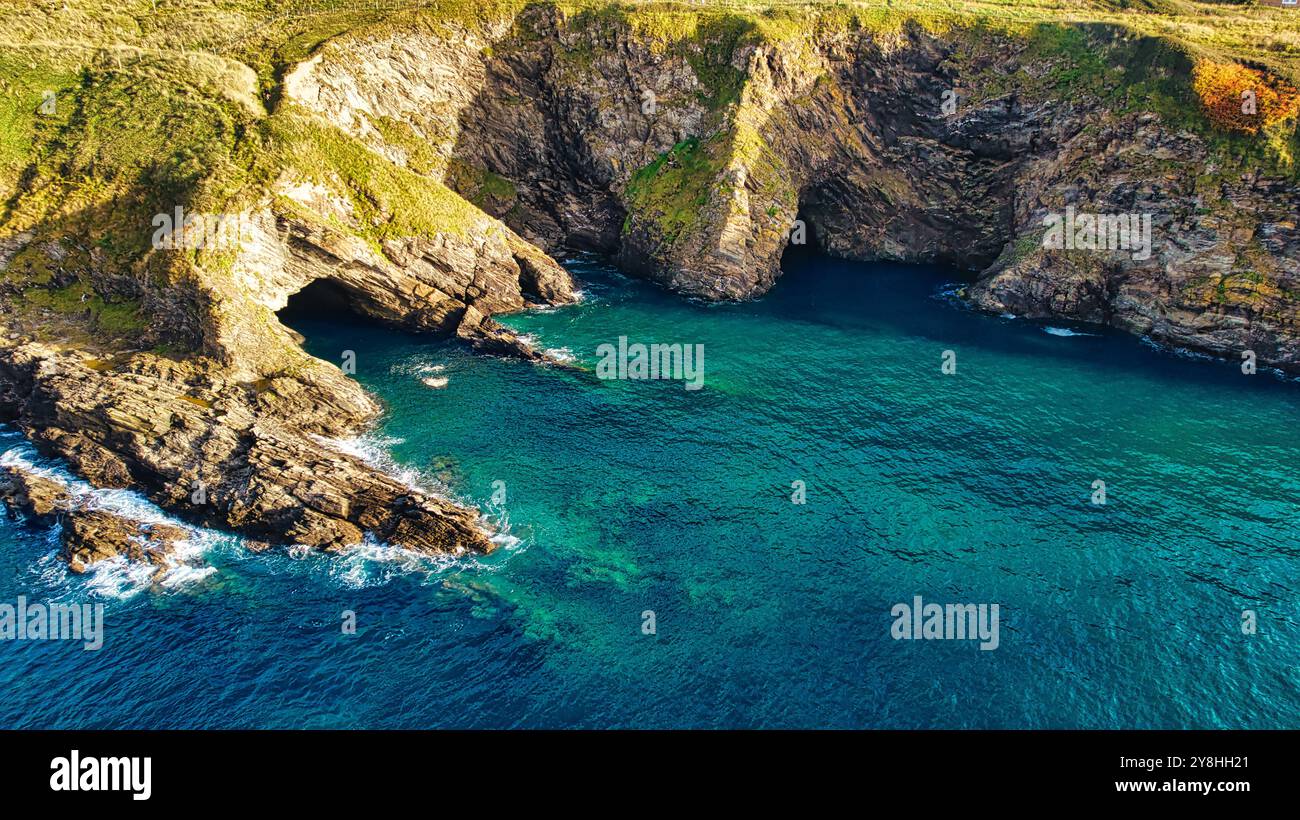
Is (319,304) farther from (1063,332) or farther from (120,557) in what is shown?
(1063,332)

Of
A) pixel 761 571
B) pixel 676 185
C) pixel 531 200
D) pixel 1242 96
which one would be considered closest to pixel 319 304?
pixel 531 200

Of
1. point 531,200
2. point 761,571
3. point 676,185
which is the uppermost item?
point 676,185

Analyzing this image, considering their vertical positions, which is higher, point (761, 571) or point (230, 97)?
point (230, 97)

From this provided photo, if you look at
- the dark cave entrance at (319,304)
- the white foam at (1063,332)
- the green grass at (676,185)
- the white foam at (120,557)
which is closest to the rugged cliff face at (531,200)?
the green grass at (676,185)

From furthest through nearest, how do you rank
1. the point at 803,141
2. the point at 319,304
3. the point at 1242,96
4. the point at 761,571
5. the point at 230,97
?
the point at 803,141, the point at 319,304, the point at 1242,96, the point at 230,97, the point at 761,571

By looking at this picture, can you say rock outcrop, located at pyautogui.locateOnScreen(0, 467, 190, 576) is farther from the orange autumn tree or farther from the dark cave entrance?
the orange autumn tree

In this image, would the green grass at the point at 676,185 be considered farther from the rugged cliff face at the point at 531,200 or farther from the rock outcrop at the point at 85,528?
the rock outcrop at the point at 85,528
